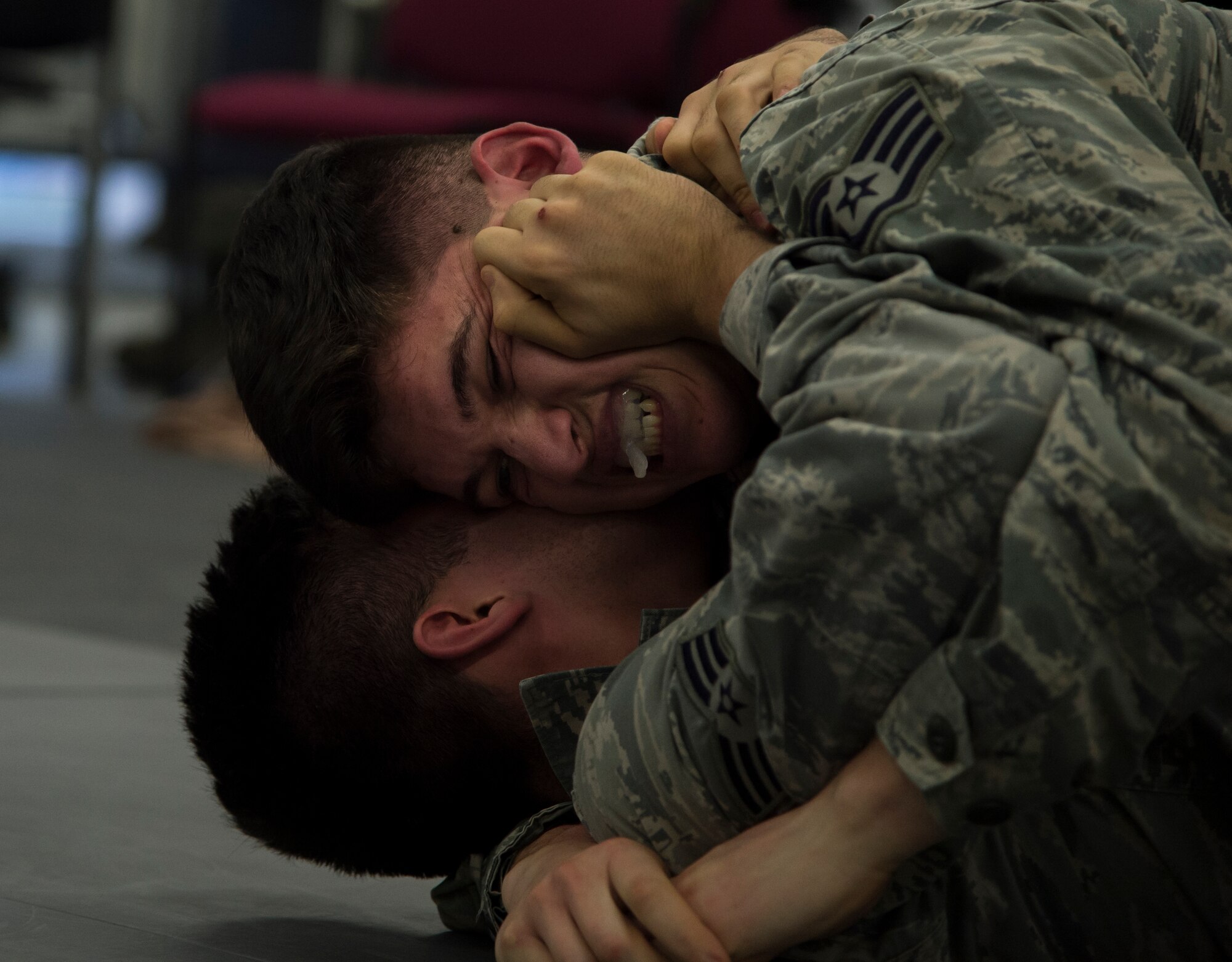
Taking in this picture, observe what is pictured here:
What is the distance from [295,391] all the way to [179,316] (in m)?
3.91

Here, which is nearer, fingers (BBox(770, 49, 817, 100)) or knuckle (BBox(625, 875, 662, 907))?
knuckle (BBox(625, 875, 662, 907))

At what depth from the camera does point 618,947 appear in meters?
0.94

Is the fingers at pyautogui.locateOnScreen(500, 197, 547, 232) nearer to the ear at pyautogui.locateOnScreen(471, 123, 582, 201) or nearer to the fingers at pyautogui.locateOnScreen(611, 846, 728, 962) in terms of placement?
the ear at pyautogui.locateOnScreen(471, 123, 582, 201)

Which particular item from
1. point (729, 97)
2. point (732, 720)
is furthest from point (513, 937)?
point (729, 97)

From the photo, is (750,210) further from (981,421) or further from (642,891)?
(642,891)

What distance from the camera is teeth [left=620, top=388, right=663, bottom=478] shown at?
3.88 ft

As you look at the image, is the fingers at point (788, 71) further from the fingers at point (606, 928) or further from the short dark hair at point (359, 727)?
the fingers at point (606, 928)

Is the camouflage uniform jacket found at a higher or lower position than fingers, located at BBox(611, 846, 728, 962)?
higher

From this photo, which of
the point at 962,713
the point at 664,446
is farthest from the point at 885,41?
the point at 962,713

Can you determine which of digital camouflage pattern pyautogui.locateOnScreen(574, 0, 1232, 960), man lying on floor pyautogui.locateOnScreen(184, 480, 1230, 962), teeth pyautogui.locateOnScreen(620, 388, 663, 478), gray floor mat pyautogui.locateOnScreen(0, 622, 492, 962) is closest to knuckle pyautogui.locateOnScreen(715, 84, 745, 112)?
digital camouflage pattern pyautogui.locateOnScreen(574, 0, 1232, 960)

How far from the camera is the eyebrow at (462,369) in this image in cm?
122

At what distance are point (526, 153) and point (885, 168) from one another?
1.71 ft

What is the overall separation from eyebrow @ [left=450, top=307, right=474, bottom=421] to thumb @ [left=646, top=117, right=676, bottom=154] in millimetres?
243

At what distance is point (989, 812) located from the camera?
2.72ft
